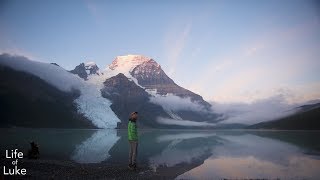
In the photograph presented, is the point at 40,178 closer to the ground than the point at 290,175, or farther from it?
farther from it

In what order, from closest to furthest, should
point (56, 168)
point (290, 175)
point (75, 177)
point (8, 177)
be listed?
point (8, 177)
point (75, 177)
point (56, 168)
point (290, 175)

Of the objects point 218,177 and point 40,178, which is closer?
point 40,178

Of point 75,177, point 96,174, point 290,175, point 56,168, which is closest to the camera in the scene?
point 75,177

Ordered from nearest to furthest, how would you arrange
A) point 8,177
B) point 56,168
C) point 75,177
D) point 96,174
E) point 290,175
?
point 8,177, point 75,177, point 96,174, point 56,168, point 290,175

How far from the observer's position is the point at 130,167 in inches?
859

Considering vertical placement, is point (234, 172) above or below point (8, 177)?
below

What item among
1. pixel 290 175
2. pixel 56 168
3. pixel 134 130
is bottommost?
pixel 290 175

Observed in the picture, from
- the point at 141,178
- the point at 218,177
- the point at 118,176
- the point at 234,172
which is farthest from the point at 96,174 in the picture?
the point at 234,172

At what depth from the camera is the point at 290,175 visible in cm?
2383

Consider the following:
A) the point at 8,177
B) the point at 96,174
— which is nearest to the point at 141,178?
the point at 96,174

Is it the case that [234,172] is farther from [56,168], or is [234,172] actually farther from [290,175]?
[56,168]

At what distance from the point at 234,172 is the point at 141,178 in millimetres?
8910

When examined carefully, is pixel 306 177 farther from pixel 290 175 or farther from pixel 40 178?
pixel 40 178

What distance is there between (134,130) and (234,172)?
9.22 m
